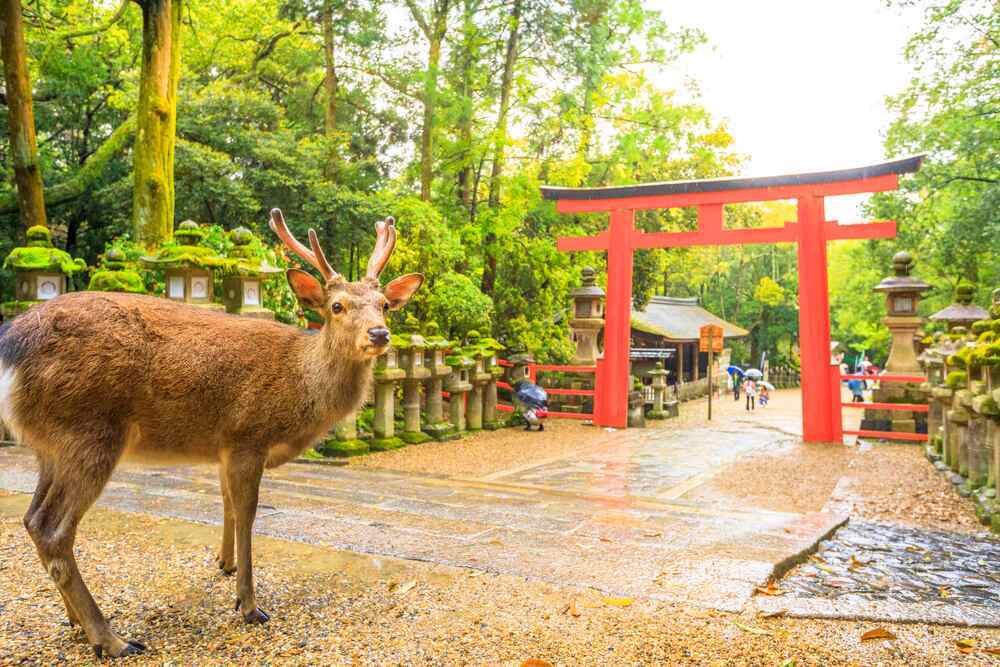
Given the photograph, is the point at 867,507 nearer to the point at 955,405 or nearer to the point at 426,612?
the point at 955,405

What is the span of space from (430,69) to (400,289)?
11.8 m

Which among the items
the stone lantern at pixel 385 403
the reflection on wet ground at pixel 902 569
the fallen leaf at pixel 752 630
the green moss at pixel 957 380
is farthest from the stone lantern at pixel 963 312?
the fallen leaf at pixel 752 630

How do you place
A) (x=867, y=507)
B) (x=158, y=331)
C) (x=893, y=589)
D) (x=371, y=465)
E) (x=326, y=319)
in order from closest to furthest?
(x=158, y=331) < (x=326, y=319) < (x=893, y=589) < (x=867, y=507) < (x=371, y=465)

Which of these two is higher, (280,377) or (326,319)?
(326,319)

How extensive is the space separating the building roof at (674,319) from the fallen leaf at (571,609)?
57.6 feet

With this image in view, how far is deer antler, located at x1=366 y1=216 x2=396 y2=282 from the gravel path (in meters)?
1.53

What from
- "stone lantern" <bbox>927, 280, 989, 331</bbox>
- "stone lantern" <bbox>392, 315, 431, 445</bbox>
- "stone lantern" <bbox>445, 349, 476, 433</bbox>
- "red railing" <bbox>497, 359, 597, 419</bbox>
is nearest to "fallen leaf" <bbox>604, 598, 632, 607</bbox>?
"stone lantern" <bbox>392, 315, 431, 445</bbox>

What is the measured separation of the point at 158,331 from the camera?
306 cm

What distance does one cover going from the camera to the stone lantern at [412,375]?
9.61m

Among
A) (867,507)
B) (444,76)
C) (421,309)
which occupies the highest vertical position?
(444,76)

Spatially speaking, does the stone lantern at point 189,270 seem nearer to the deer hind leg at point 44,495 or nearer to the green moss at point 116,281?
the green moss at point 116,281

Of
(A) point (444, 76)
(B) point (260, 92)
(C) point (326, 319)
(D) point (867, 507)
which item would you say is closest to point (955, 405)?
(D) point (867, 507)

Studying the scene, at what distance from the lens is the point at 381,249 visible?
11.6ft

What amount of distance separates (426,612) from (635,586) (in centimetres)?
106
